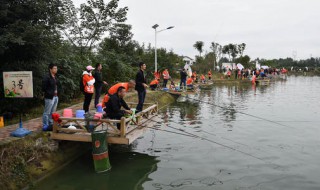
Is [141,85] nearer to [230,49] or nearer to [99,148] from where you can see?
[99,148]

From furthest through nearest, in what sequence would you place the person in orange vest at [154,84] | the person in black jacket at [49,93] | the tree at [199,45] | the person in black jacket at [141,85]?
the tree at [199,45] → the person in orange vest at [154,84] → the person in black jacket at [141,85] → the person in black jacket at [49,93]

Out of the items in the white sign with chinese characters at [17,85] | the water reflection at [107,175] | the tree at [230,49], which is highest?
the tree at [230,49]

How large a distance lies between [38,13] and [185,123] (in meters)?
7.36

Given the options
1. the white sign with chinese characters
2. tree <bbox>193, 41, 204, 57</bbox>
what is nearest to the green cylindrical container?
the white sign with chinese characters

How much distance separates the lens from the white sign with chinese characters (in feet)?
25.8

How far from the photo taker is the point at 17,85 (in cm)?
796

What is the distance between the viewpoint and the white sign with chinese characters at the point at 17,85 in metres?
7.87

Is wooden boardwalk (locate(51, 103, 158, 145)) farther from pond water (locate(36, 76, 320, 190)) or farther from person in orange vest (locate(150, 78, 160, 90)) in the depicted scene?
person in orange vest (locate(150, 78, 160, 90))

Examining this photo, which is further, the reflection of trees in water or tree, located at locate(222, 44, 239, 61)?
tree, located at locate(222, 44, 239, 61)

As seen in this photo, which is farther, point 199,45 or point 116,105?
point 199,45

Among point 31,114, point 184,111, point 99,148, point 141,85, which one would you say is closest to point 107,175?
point 99,148

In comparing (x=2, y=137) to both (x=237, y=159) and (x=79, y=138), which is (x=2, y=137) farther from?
(x=237, y=159)

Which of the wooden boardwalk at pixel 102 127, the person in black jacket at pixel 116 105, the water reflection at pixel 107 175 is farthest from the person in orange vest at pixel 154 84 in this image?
the person in black jacket at pixel 116 105

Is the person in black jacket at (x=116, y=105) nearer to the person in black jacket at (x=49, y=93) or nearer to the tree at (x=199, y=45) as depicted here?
the person in black jacket at (x=49, y=93)
